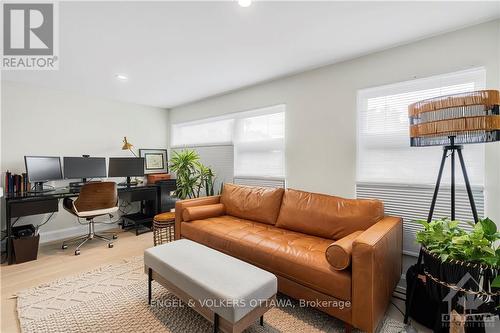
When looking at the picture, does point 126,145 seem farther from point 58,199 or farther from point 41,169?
point 58,199

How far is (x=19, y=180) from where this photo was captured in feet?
10.1

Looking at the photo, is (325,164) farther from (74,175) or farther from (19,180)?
(19,180)

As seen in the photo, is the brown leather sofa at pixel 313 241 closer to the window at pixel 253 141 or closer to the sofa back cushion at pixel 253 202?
the sofa back cushion at pixel 253 202

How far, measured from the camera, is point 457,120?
1548 mm

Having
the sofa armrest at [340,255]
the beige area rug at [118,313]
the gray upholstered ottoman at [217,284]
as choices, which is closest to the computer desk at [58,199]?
the beige area rug at [118,313]

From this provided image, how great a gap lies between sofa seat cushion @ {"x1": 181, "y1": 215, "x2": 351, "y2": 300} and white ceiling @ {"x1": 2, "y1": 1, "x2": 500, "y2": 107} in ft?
6.17

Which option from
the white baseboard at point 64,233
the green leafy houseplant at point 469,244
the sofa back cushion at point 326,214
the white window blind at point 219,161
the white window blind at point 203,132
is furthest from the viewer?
the white window blind at point 203,132

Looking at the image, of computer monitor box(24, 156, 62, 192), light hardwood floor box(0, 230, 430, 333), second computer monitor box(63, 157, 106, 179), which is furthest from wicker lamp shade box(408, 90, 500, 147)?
computer monitor box(24, 156, 62, 192)

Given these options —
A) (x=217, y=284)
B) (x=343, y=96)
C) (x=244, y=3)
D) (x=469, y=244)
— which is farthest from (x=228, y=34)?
(x=469, y=244)

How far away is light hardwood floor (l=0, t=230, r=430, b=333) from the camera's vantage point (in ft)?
6.14

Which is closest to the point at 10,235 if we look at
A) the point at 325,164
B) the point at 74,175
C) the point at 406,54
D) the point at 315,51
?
the point at 74,175

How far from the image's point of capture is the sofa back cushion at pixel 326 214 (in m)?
2.12

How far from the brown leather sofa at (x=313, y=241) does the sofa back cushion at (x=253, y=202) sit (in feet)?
0.04

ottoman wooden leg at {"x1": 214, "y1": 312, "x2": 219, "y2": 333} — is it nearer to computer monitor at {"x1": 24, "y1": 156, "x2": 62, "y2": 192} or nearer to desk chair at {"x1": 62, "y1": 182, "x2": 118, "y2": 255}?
desk chair at {"x1": 62, "y1": 182, "x2": 118, "y2": 255}
